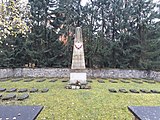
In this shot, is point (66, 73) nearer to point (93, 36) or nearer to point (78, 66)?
point (93, 36)

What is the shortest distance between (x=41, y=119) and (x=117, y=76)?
42.4ft

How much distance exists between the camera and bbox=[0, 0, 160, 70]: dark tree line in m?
18.7

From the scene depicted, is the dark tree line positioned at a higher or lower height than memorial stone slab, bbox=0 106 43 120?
higher

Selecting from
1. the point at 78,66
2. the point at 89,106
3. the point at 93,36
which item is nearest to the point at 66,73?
the point at 93,36

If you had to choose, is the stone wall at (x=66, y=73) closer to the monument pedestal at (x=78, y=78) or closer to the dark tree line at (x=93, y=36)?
the dark tree line at (x=93, y=36)

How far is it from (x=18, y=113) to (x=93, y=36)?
55.2ft

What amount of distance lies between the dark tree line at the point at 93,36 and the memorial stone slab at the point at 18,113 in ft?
51.2

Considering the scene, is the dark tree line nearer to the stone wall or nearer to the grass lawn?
the stone wall

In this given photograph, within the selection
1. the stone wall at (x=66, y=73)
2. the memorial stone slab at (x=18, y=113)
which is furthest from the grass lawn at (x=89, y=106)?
the stone wall at (x=66, y=73)

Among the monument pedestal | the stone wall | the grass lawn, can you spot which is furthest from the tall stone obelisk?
the stone wall

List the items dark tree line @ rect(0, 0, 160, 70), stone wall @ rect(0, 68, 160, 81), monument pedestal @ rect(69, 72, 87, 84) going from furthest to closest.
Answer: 1. dark tree line @ rect(0, 0, 160, 70)
2. stone wall @ rect(0, 68, 160, 81)
3. monument pedestal @ rect(69, 72, 87, 84)

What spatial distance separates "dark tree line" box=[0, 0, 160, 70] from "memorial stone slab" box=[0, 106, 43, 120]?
1560 centimetres

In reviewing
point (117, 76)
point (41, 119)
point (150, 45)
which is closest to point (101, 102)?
point (41, 119)

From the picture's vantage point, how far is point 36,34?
784 inches
